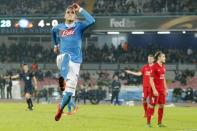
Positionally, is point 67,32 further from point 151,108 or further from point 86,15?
point 151,108

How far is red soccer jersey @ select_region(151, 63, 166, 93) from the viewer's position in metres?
17.1

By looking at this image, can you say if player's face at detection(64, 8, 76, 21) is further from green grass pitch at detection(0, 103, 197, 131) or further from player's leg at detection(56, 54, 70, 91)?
green grass pitch at detection(0, 103, 197, 131)

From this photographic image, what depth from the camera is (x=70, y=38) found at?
1464cm

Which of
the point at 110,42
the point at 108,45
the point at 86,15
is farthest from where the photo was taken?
the point at 110,42

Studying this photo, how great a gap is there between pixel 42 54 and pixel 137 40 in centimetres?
938

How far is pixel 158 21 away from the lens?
155 ft

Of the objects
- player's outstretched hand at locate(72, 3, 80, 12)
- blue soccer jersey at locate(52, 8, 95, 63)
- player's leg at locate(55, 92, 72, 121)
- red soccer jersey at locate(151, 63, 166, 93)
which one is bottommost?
player's leg at locate(55, 92, 72, 121)

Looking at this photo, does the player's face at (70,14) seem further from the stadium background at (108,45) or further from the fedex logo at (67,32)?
the stadium background at (108,45)

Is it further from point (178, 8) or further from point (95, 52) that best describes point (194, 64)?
point (95, 52)

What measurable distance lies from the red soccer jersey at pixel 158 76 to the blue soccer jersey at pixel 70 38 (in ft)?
10.7

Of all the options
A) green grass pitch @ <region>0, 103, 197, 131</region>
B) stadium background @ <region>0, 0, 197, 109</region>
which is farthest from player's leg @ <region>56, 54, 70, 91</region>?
stadium background @ <region>0, 0, 197, 109</region>

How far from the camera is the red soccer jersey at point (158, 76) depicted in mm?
17078

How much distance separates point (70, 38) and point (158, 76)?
369 centimetres

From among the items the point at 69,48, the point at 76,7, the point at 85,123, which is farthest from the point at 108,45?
the point at 76,7
